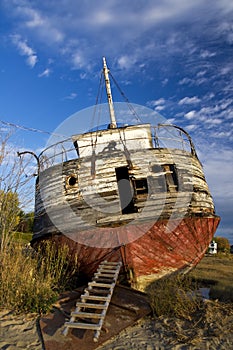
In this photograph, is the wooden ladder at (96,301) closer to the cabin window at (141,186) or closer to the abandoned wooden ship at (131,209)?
the abandoned wooden ship at (131,209)

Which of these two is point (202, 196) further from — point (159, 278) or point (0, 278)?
point (0, 278)

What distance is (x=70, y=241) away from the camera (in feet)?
29.5

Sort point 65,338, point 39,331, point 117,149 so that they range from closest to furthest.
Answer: point 65,338 < point 39,331 < point 117,149

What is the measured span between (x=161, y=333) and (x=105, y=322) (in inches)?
48.0

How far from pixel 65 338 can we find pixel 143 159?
562 centimetres

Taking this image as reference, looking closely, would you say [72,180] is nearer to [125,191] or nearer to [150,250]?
[125,191]

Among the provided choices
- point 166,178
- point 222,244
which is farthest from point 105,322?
point 222,244

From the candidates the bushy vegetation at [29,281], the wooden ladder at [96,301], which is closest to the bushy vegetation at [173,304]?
the wooden ladder at [96,301]

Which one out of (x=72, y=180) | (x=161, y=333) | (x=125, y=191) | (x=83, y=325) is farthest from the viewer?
(x=125, y=191)

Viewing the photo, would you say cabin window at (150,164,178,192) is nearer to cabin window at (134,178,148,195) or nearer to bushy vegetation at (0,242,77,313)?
cabin window at (134,178,148,195)

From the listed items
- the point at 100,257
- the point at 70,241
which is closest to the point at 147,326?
the point at 100,257

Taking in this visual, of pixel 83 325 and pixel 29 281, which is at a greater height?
pixel 29 281

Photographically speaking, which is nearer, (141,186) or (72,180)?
(141,186)

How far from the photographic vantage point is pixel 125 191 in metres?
11.3
